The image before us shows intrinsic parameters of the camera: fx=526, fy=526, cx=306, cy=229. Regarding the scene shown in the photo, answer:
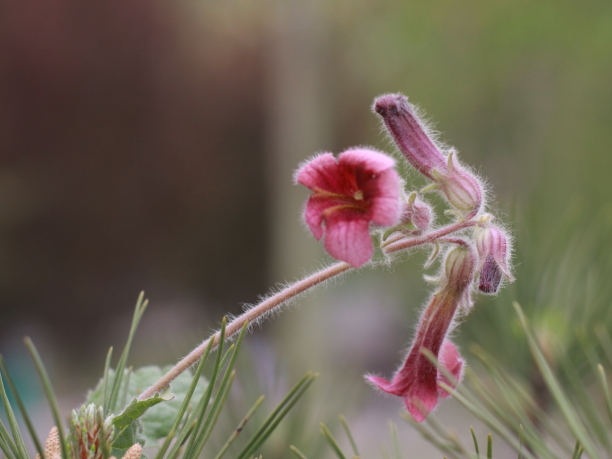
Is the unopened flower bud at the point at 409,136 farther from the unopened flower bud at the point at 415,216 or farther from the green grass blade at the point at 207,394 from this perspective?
the green grass blade at the point at 207,394

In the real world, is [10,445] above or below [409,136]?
below

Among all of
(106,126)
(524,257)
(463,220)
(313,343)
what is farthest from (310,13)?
(463,220)

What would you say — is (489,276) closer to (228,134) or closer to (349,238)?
(349,238)

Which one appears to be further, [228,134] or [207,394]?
[228,134]

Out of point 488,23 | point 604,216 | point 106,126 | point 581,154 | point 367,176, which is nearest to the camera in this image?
point 367,176

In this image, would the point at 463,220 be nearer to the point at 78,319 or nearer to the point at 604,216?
the point at 604,216

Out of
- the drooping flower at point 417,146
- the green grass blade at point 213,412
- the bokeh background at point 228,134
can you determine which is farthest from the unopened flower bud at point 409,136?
the bokeh background at point 228,134

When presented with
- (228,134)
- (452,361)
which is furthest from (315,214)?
(228,134)
